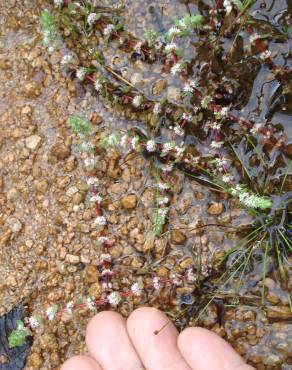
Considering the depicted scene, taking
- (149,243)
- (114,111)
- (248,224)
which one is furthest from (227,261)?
(114,111)

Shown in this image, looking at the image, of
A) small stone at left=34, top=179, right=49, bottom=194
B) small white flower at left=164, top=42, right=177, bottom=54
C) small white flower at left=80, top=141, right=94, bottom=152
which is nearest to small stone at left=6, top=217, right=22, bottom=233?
small stone at left=34, top=179, right=49, bottom=194

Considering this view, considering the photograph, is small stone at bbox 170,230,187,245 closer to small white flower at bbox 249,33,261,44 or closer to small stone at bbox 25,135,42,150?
small stone at bbox 25,135,42,150

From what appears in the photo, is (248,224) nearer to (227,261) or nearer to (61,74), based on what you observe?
(227,261)

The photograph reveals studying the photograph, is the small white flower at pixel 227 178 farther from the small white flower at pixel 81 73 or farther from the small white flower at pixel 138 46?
the small white flower at pixel 81 73

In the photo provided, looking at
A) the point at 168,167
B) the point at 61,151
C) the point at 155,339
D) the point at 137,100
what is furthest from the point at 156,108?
the point at 155,339

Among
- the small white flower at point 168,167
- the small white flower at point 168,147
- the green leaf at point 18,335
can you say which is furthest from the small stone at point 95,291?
the small white flower at point 168,147

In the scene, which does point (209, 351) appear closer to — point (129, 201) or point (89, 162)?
point (129, 201)
